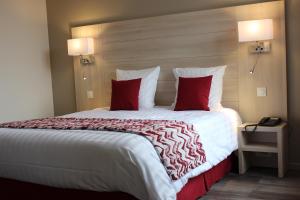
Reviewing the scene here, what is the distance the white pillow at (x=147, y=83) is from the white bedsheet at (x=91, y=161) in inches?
45.9

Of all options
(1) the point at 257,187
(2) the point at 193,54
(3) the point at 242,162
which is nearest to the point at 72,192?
(1) the point at 257,187

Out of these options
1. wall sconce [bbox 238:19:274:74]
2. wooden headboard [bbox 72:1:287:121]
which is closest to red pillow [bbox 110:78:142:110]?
wooden headboard [bbox 72:1:287:121]

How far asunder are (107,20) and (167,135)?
2.54m

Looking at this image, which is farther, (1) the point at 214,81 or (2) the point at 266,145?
(1) the point at 214,81

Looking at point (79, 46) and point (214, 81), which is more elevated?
point (79, 46)

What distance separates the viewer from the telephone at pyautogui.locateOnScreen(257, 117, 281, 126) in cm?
359

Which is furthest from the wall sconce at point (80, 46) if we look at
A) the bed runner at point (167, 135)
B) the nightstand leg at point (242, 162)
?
the nightstand leg at point (242, 162)

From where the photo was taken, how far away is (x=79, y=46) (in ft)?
15.2

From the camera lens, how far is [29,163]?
2.68m

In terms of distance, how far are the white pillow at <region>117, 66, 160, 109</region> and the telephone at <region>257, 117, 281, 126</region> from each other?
125cm

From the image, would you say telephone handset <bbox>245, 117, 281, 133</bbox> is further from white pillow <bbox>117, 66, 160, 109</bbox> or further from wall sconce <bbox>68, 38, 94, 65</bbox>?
wall sconce <bbox>68, 38, 94, 65</bbox>

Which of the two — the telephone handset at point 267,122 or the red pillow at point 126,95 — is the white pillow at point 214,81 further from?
the red pillow at point 126,95

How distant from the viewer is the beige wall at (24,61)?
15.0 feet

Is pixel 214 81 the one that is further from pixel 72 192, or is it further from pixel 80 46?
pixel 72 192
